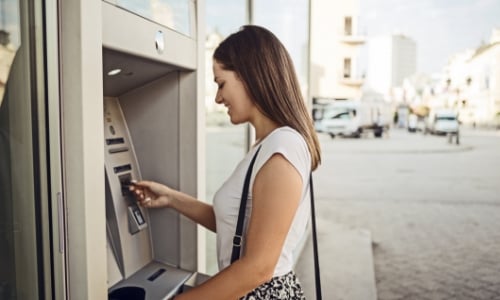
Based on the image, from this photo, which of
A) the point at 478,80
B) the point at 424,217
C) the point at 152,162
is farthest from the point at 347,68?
the point at 152,162

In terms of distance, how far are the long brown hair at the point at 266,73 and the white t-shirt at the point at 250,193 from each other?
54 millimetres

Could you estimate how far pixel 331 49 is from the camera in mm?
25562

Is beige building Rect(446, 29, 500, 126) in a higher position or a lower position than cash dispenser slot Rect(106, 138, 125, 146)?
higher

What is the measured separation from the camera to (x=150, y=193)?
5.22 ft

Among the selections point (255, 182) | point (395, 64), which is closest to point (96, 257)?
point (255, 182)

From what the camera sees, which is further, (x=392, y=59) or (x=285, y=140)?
(x=392, y=59)

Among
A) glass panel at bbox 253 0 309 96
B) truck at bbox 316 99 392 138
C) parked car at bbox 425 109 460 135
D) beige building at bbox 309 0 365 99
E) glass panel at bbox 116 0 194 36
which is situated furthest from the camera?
beige building at bbox 309 0 365 99

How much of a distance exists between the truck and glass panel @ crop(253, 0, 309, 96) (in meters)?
19.0

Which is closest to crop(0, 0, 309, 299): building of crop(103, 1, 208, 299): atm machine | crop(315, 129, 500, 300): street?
crop(103, 1, 208, 299): atm machine

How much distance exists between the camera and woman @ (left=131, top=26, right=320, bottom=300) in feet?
3.38

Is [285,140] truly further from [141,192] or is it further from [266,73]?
[141,192]

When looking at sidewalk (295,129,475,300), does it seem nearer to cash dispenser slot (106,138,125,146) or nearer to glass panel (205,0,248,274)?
glass panel (205,0,248,274)

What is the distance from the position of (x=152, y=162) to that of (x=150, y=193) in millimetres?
137

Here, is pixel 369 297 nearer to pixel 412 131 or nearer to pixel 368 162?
pixel 368 162
